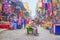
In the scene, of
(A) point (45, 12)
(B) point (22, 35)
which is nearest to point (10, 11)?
(B) point (22, 35)

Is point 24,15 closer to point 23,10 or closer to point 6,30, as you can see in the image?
point 23,10

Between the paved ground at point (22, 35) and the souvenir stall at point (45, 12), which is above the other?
the souvenir stall at point (45, 12)

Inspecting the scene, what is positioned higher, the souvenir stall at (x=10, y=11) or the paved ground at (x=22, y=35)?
the souvenir stall at (x=10, y=11)

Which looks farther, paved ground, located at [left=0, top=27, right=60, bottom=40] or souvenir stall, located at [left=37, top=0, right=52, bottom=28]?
souvenir stall, located at [left=37, top=0, right=52, bottom=28]

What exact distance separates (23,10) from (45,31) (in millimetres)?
430

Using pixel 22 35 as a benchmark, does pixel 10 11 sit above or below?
above

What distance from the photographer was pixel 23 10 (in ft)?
8.48

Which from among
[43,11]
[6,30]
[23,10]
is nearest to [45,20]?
[43,11]

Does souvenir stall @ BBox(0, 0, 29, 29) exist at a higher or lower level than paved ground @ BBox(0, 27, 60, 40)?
higher

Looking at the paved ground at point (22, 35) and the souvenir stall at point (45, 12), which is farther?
the souvenir stall at point (45, 12)

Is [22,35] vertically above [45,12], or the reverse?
[45,12]

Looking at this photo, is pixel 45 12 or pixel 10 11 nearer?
pixel 10 11

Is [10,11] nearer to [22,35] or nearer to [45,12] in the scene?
[22,35]

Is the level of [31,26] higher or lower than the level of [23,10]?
lower
